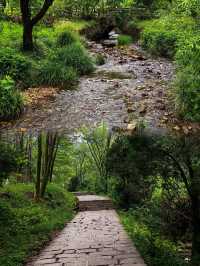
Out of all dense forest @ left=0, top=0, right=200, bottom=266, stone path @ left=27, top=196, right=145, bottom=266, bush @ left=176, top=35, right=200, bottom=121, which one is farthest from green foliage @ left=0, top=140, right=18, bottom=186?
bush @ left=176, top=35, right=200, bottom=121

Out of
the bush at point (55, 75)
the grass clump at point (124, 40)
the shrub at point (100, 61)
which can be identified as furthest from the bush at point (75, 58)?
the grass clump at point (124, 40)

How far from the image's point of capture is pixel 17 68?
15.2 meters

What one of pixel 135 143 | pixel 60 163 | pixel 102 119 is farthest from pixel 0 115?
pixel 60 163

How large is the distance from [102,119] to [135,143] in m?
4.71

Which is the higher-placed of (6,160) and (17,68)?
(17,68)

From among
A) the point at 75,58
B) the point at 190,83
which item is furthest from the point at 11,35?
the point at 190,83

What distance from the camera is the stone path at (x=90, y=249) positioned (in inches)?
321

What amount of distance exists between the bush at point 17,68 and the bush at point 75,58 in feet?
5.34

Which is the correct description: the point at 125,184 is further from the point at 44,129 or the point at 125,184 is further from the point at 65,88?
the point at 44,129

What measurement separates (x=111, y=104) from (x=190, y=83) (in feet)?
9.40

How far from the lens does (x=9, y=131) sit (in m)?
12.1

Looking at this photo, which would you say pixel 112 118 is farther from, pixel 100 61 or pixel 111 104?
pixel 100 61

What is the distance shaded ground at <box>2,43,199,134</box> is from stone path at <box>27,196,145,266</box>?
293 centimetres

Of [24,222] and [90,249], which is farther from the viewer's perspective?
[24,222]
